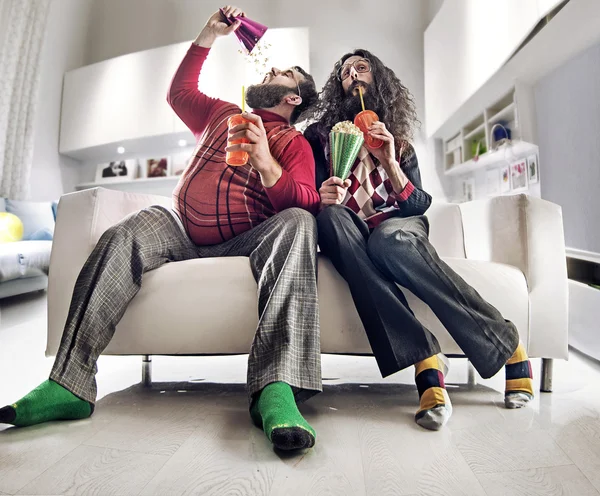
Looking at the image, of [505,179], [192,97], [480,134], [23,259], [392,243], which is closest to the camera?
[392,243]

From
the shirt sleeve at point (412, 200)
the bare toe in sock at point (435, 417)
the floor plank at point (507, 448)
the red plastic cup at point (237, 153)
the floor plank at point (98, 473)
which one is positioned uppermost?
the red plastic cup at point (237, 153)

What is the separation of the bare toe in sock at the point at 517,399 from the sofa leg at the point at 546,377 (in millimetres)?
155

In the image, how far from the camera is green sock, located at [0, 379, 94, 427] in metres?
0.79

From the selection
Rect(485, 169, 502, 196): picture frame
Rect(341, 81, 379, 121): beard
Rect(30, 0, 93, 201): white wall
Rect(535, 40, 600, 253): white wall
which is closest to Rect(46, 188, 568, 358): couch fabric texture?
Rect(341, 81, 379, 121): beard

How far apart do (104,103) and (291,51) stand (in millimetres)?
1783

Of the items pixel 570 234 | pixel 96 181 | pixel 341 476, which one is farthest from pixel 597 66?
pixel 96 181

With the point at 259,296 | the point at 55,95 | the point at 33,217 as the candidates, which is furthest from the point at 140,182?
the point at 259,296

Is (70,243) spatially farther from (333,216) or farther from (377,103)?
(377,103)

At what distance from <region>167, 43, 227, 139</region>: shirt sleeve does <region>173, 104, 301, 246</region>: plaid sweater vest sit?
16 centimetres

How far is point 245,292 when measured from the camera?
1.00m

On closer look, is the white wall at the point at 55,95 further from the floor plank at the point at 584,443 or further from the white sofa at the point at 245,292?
the floor plank at the point at 584,443

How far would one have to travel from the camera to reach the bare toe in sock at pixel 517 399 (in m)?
0.97

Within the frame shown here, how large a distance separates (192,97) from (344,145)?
0.53 meters


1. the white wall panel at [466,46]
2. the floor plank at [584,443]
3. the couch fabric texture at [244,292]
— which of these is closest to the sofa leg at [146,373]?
the couch fabric texture at [244,292]
